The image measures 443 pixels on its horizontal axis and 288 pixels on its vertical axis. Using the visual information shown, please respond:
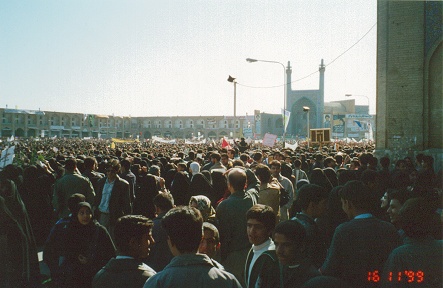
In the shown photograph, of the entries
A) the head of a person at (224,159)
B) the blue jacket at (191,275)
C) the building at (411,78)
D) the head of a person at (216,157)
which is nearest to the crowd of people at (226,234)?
the blue jacket at (191,275)

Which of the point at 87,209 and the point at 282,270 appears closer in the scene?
the point at 282,270

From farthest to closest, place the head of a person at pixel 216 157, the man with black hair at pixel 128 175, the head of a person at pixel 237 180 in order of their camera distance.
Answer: the head of a person at pixel 216 157, the man with black hair at pixel 128 175, the head of a person at pixel 237 180

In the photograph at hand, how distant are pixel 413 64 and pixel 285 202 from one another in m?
10.4

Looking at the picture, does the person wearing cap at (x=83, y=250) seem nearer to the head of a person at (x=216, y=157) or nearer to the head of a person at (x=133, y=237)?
the head of a person at (x=133, y=237)

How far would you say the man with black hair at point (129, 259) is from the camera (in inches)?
105

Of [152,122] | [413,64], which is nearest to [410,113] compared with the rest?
[413,64]

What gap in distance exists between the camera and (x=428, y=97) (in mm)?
14453

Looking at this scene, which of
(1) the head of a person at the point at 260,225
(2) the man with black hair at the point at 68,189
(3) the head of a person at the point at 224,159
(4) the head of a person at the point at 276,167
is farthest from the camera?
(3) the head of a person at the point at 224,159

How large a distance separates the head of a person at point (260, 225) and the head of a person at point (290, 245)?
0.56 m

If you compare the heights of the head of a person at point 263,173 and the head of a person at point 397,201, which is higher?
the head of a person at point 263,173

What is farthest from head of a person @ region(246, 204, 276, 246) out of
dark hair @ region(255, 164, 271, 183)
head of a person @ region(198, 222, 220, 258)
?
dark hair @ region(255, 164, 271, 183)

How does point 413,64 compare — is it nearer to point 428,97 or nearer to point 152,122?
point 428,97

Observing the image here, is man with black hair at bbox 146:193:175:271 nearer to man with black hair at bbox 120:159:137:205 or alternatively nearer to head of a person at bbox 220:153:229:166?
man with black hair at bbox 120:159:137:205

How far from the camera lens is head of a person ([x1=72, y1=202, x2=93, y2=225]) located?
409 centimetres
